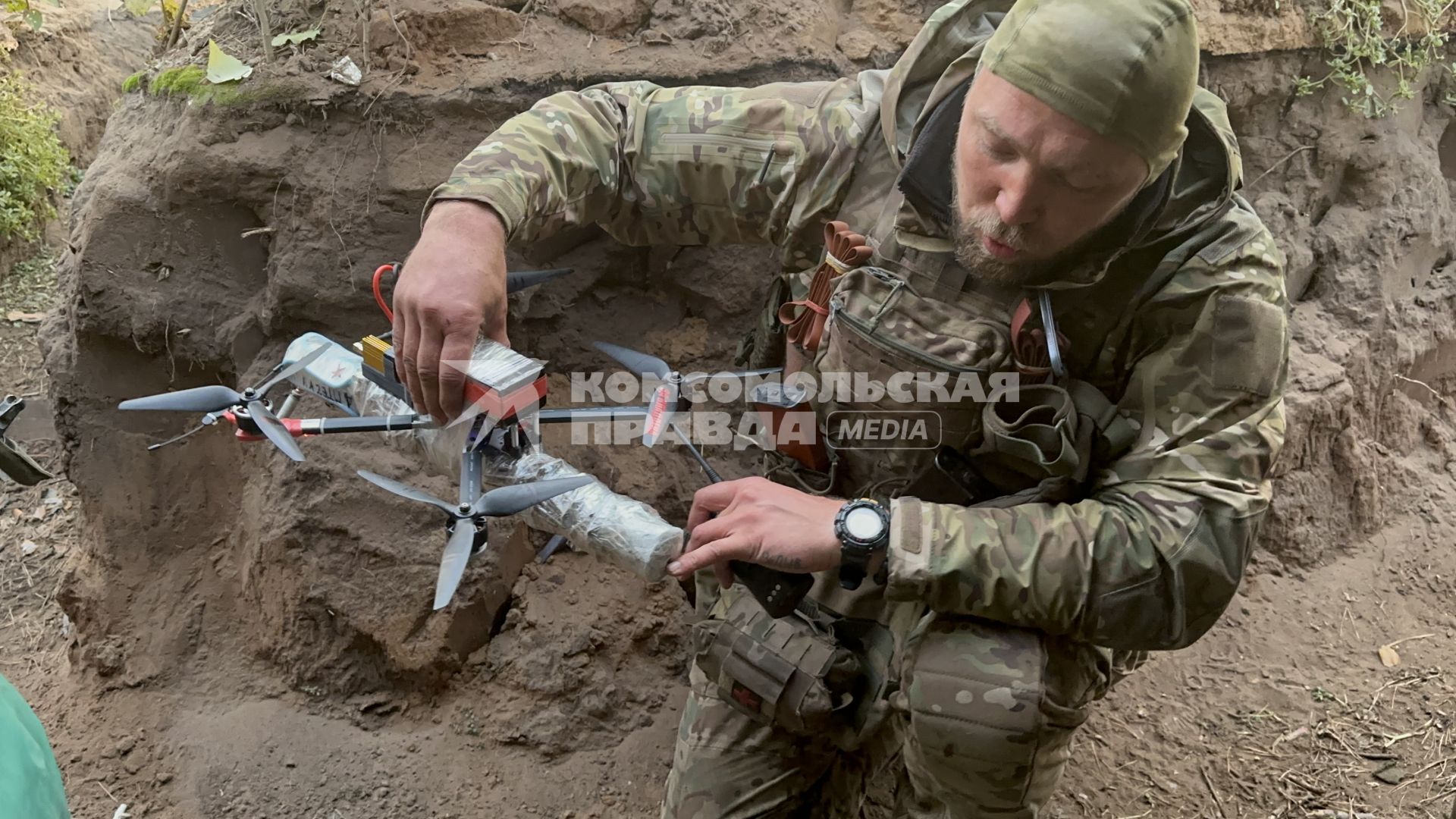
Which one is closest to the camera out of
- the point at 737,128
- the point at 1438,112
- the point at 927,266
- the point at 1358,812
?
the point at 927,266

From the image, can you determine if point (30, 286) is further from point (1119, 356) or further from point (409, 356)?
point (1119, 356)

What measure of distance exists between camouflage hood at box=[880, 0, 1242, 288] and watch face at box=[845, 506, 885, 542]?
27.0 inches

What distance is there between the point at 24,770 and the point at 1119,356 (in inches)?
93.3

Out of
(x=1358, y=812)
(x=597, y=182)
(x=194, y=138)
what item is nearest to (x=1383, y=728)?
(x=1358, y=812)

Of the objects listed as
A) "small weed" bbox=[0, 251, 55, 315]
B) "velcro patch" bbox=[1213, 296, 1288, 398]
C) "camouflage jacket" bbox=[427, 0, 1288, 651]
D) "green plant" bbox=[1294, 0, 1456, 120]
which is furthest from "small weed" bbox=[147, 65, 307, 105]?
"green plant" bbox=[1294, 0, 1456, 120]

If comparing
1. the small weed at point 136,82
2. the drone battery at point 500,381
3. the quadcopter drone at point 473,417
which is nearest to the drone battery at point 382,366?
the quadcopter drone at point 473,417

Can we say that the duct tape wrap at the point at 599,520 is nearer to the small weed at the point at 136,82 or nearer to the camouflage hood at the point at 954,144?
the camouflage hood at the point at 954,144

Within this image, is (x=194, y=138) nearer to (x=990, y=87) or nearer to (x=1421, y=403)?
(x=990, y=87)

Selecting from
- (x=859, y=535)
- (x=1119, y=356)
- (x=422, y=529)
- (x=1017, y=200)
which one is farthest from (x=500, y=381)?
(x=1119, y=356)

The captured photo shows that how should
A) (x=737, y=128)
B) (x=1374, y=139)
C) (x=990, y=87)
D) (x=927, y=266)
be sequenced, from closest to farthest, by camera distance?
(x=990, y=87)
(x=927, y=266)
(x=737, y=128)
(x=1374, y=139)

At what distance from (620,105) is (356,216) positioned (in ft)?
3.51

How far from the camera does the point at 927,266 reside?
248 cm

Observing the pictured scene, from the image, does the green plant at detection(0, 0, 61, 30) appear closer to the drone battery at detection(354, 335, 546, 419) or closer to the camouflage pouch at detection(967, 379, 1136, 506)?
the drone battery at detection(354, 335, 546, 419)

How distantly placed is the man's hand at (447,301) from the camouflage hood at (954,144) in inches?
40.1
